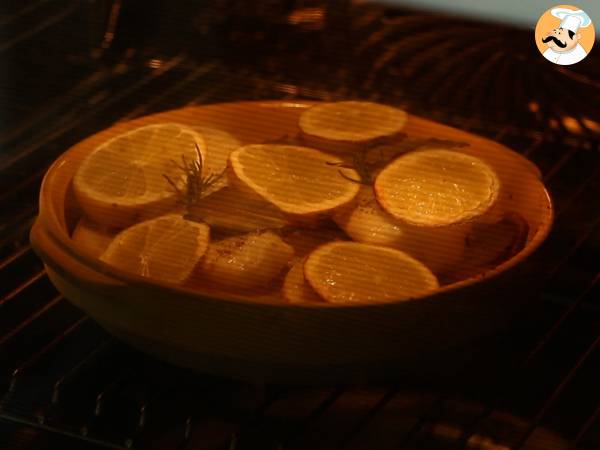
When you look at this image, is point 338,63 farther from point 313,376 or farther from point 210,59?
point 313,376

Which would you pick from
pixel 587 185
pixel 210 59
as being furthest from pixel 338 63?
pixel 587 185

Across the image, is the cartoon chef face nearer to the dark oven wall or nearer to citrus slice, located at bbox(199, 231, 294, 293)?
the dark oven wall

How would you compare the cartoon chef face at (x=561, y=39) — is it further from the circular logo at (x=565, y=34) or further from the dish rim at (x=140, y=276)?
the dish rim at (x=140, y=276)

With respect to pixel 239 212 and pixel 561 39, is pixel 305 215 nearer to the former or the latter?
pixel 239 212

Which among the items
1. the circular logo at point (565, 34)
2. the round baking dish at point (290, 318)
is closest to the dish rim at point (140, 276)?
the round baking dish at point (290, 318)

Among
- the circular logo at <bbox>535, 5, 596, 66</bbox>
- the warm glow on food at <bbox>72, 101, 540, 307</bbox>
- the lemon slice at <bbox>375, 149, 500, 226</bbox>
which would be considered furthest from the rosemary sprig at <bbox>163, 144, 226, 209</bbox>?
the circular logo at <bbox>535, 5, 596, 66</bbox>

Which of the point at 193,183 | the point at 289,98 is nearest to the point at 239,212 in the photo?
the point at 193,183
